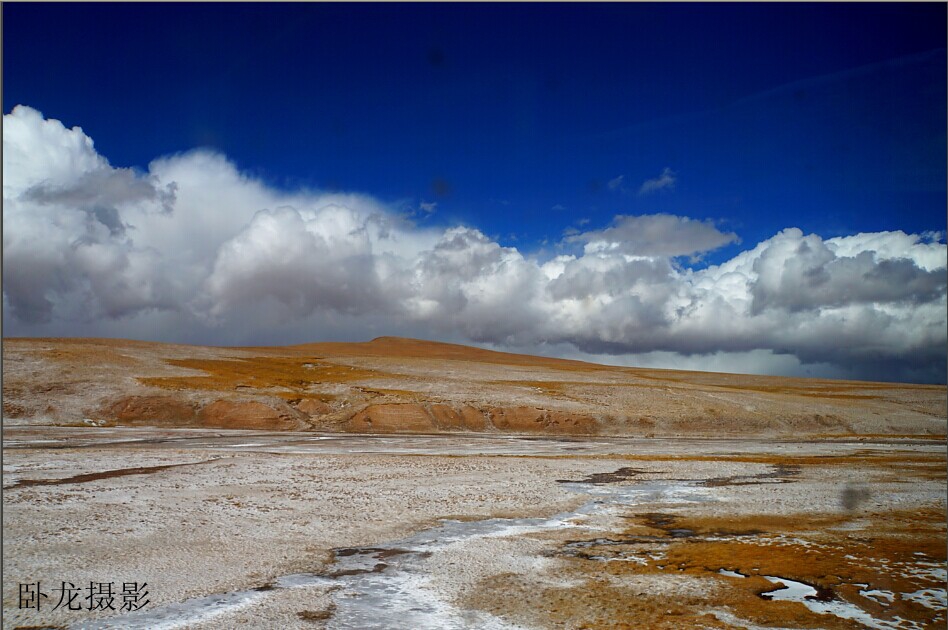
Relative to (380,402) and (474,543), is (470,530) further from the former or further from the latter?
(380,402)

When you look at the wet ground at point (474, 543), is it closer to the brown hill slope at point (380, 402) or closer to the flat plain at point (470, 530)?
the flat plain at point (470, 530)

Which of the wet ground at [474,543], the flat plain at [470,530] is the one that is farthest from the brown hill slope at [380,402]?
the wet ground at [474,543]

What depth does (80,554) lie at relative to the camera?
43.5 feet

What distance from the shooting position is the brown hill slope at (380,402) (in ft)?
193

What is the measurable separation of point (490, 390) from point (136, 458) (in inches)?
1761

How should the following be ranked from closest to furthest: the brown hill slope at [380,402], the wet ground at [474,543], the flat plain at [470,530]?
the wet ground at [474,543] → the flat plain at [470,530] → the brown hill slope at [380,402]

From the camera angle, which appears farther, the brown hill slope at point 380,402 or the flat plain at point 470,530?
the brown hill slope at point 380,402

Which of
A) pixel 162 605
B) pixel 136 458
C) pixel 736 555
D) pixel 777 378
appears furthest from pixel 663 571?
pixel 777 378

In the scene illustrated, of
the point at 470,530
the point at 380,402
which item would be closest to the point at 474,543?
the point at 470,530

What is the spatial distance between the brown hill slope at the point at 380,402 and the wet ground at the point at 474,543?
1134 inches

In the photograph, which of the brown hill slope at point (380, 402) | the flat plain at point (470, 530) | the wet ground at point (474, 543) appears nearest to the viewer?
the wet ground at point (474, 543)

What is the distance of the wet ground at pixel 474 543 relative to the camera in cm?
1055

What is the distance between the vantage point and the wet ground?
415 inches

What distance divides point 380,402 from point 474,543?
1908 inches
